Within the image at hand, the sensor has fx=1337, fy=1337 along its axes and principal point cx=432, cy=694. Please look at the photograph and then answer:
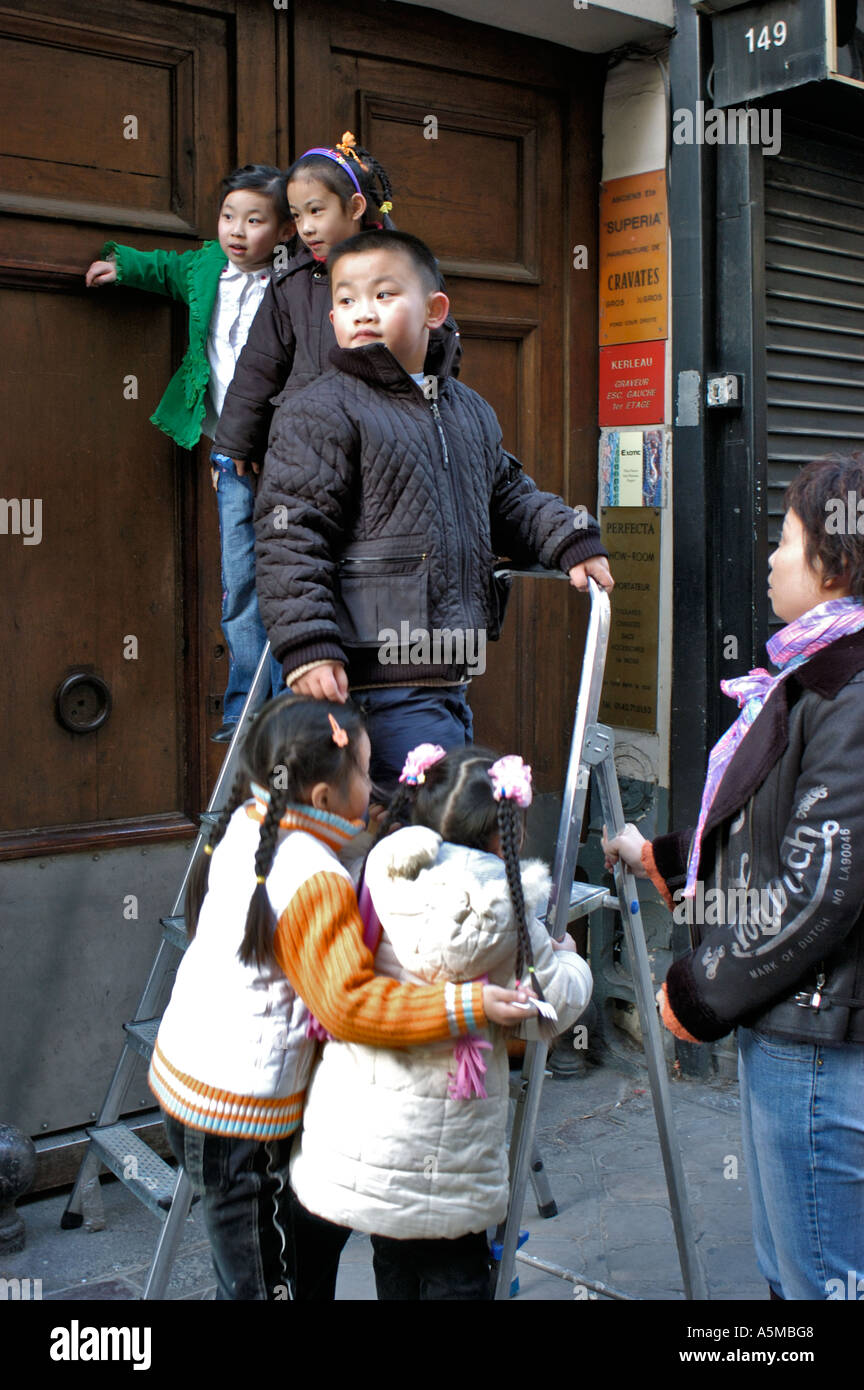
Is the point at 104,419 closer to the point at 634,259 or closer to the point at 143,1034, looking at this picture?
the point at 143,1034

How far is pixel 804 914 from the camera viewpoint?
2066 millimetres

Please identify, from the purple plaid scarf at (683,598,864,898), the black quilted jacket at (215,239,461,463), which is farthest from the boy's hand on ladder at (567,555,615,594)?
the black quilted jacket at (215,239,461,463)

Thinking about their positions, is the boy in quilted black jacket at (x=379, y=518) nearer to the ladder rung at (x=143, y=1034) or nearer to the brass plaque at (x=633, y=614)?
the ladder rung at (x=143, y=1034)

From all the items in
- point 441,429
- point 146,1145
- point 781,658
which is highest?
point 441,429

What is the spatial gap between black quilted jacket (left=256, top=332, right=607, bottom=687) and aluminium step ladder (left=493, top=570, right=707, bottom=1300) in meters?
0.26

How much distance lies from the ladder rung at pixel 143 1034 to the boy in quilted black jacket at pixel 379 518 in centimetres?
79

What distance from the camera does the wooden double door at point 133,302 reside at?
3.24m

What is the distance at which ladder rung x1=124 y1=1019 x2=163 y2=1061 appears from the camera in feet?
9.19

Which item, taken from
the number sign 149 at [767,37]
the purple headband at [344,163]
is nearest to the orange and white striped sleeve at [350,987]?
the purple headband at [344,163]

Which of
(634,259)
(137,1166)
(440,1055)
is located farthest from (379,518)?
(634,259)

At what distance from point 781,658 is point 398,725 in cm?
74

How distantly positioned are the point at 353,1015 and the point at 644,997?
94 centimetres

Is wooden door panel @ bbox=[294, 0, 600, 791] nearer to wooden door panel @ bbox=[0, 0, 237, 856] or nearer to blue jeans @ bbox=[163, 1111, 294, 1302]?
wooden door panel @ bbox=[0, 0, 237, 856]
